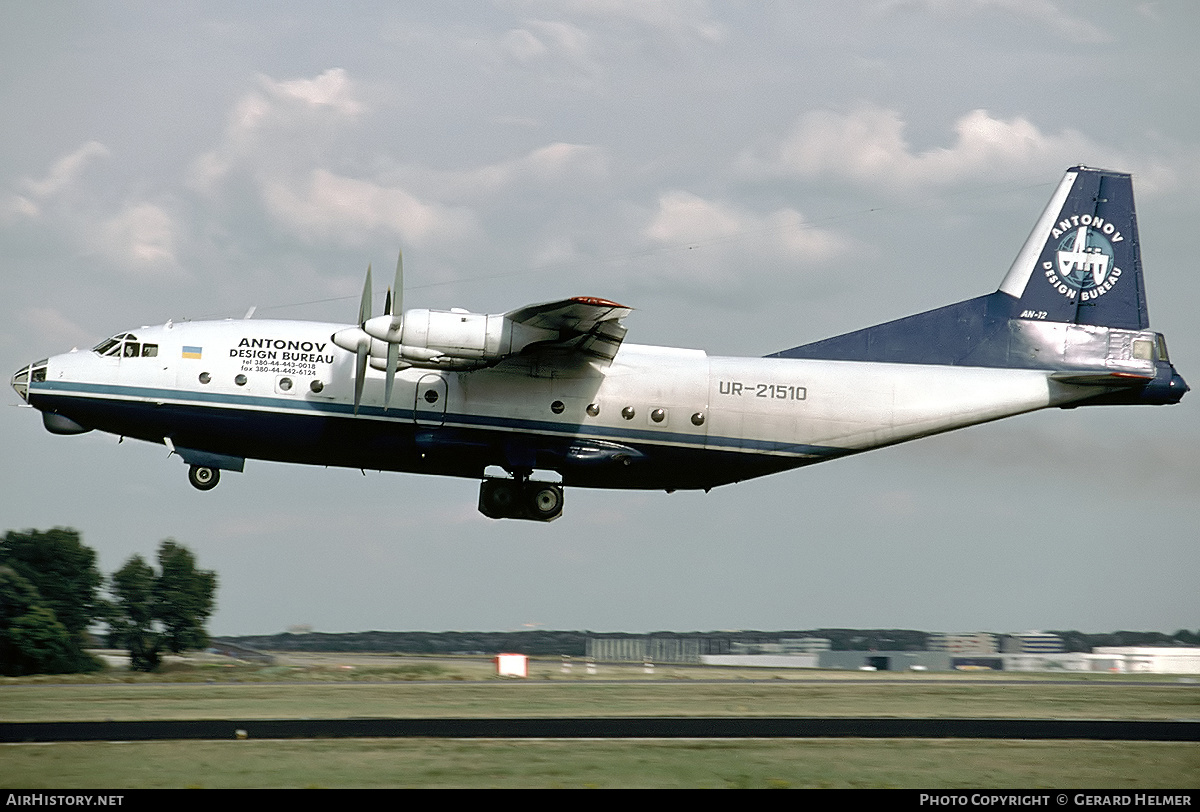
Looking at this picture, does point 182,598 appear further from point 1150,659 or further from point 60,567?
point 1150,659

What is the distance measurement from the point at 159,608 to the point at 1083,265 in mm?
27114

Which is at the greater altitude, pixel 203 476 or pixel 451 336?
pixel 451 336

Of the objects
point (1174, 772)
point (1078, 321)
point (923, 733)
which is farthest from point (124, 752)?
point (1078, 321)

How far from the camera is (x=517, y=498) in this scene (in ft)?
75.3

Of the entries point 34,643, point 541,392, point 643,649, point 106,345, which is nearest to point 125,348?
point 106,345

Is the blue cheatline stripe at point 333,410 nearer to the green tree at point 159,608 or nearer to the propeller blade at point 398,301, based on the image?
the propeller blade at point 398,301

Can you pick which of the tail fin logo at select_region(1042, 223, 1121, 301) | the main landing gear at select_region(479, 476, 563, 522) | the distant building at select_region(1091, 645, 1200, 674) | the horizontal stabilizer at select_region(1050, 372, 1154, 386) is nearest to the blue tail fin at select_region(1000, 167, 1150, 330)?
the tail fin logo at select_region(1042, 223, 1121, 301)

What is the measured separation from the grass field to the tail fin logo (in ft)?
26.7

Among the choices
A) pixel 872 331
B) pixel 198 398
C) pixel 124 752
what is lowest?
pixel 124 752

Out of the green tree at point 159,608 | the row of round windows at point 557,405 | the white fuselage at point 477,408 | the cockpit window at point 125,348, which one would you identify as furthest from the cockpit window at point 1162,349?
the green tree at point 159,608

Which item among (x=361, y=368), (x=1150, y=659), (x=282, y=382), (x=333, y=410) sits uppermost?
(x=361, y=368)

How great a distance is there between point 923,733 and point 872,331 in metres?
8.55
